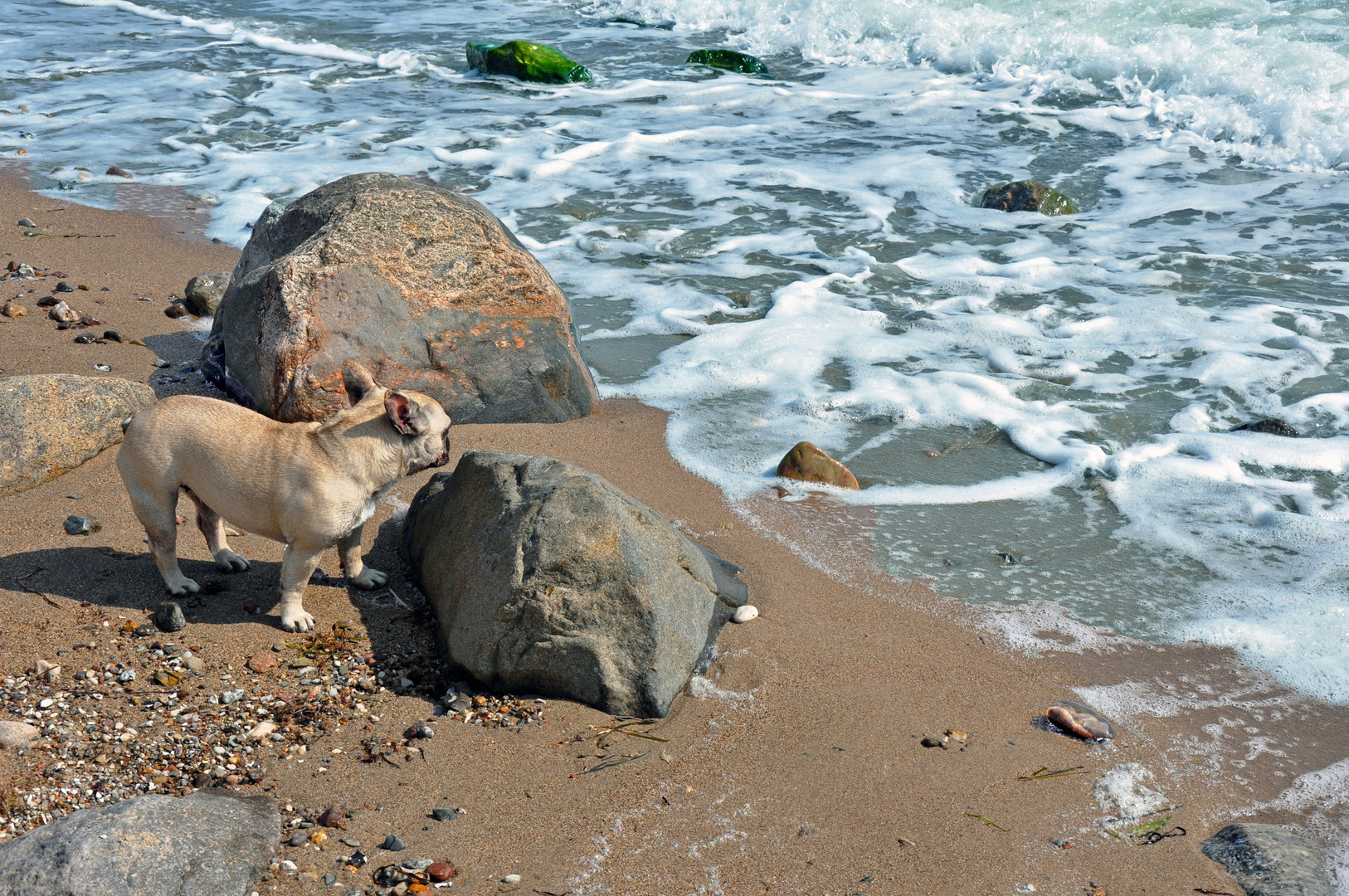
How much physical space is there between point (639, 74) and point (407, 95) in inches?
147

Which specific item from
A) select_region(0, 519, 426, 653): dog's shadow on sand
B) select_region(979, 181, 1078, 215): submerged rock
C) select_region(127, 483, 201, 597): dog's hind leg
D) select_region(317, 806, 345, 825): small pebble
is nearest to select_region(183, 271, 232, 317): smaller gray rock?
select_region(0, 519, 426, 653): dog's shadow on sand

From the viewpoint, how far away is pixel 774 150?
1292 cm

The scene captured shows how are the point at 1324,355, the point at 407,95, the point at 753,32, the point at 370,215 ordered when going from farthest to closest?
the point at 753,32 → the point at 407,95 → the point at 1324,355 → the point at 370,215

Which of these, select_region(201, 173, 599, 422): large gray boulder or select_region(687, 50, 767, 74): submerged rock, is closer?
select_region(201, 173, 599, 422): large gray boulder

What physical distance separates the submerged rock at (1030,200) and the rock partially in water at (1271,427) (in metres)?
4.65

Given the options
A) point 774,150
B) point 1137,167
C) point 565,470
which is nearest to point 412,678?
point 565,470

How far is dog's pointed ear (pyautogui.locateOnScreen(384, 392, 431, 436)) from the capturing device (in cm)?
413

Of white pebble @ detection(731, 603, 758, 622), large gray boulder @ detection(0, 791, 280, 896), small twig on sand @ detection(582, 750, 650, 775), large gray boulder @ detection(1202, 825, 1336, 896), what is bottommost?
large gray boulder @ detection(1202, 825, 1336, 896)

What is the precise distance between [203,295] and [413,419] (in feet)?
13.9

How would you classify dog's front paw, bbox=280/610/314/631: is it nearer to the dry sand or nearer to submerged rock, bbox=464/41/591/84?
the dry sand

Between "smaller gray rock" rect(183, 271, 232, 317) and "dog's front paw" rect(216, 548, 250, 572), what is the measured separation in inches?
134

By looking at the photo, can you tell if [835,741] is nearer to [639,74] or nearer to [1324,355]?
[1324,355]

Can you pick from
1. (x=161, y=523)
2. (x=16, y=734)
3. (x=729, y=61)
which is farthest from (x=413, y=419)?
(x=729, y=61)

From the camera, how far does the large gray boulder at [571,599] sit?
12.8 feet
